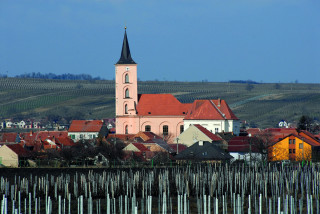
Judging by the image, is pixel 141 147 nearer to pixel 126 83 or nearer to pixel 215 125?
pixel 215 125

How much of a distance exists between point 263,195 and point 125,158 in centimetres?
3606

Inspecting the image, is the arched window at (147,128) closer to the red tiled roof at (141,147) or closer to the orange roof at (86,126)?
the orange roof at (86,126)

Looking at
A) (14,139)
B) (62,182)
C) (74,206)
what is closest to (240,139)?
(14,139)

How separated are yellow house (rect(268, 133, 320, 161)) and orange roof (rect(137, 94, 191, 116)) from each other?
3020 centimetres

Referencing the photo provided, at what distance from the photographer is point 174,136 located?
387 feet

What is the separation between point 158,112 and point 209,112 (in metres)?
7.85

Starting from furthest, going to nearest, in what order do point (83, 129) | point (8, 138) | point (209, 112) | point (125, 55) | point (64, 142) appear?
point (83, 129) < point (125, 55) < point (209, 112) < point (8, 138) < point (64, 142)

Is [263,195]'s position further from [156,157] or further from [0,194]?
[156,157]

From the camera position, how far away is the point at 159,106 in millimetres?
121625

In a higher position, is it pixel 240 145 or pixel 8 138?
pixel 8 138

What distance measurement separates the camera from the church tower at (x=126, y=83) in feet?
399

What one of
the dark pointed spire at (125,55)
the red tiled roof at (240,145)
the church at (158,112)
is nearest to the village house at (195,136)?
the red tiled roof at (240,145)

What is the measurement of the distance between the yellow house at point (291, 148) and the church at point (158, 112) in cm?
2348

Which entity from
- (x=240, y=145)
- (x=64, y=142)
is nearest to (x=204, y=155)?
(x=240, y=145)
